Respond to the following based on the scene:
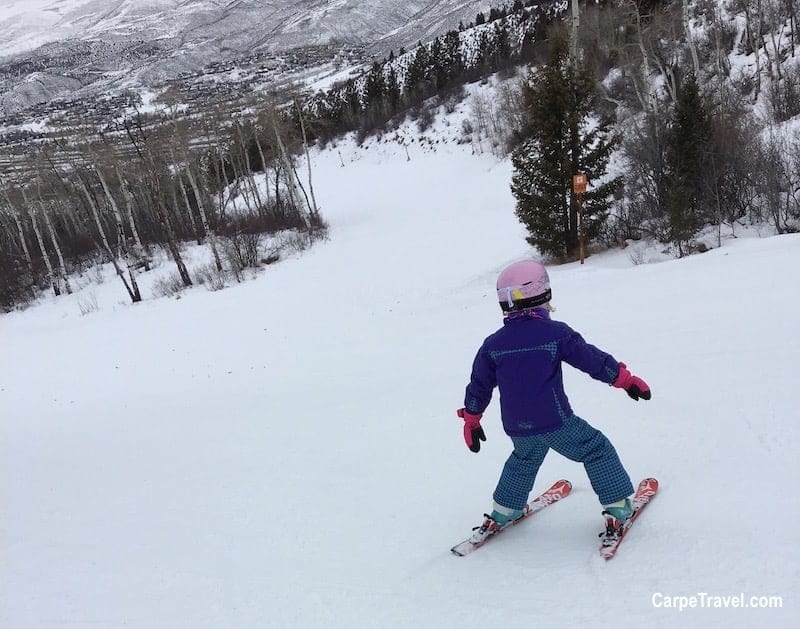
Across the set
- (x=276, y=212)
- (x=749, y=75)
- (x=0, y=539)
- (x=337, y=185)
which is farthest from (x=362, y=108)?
(x=0, y=539)

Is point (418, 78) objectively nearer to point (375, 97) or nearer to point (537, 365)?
point (375, 97)

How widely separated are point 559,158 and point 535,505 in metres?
11.4

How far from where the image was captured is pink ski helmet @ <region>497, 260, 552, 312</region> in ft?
8.44

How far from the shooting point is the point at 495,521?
3049 millimetres

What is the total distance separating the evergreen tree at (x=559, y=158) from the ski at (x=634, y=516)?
35.8 feet

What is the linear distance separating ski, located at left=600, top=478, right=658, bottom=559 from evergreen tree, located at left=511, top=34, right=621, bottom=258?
10.9 metres

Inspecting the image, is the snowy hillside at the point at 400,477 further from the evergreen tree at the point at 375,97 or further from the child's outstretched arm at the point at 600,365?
the evergreen tree at the point at 375,97

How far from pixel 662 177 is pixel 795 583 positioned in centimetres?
1326

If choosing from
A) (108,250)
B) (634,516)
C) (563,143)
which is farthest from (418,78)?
(634,516)

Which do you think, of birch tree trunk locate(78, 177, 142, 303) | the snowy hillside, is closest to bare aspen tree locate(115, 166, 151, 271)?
birch tree trunk locate(78, 177, 142, 303)

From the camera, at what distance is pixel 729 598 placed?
2.01 metres

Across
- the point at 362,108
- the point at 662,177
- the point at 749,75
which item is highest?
the point at 362,108

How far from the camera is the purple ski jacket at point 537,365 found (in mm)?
2559

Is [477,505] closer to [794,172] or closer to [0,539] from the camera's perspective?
[0,539]
